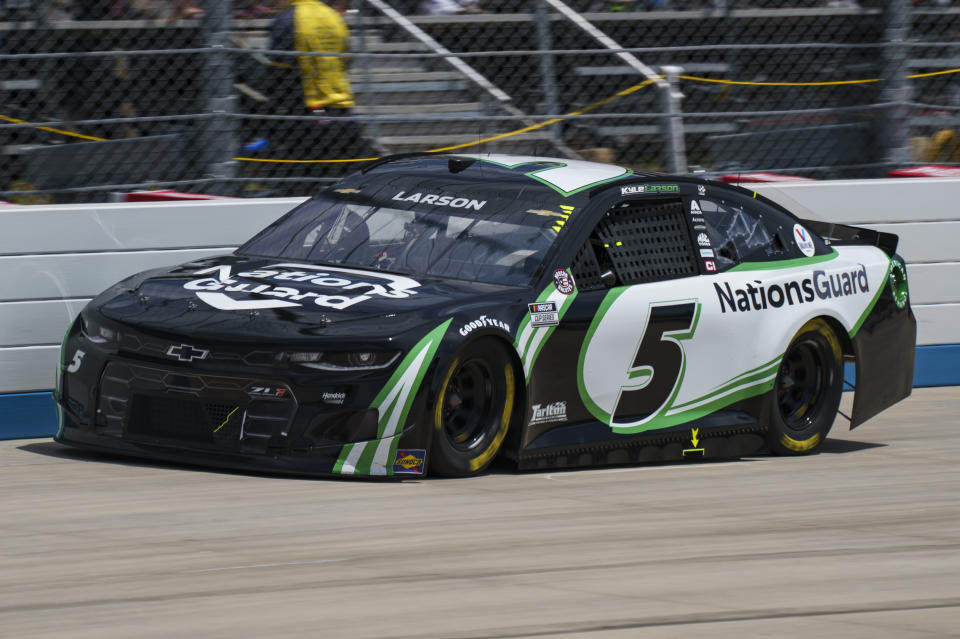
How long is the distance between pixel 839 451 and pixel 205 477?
12.2 feet

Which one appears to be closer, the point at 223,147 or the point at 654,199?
the point at 654,199

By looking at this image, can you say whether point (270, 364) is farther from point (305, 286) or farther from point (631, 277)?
point (631, 277)

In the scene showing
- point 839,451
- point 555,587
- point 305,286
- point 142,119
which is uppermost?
point 142,119

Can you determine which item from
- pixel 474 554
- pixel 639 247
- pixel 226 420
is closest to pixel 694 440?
pixel 639 247

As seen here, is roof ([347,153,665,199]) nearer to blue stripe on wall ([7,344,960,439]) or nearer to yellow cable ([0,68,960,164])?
yellow cable ([0,68,960,164])

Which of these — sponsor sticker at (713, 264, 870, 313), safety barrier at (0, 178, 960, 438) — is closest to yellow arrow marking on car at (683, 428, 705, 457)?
sponsor sticker at (713, 264, 870, 313)

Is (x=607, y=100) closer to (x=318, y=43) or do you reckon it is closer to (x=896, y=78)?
(x=318, y=43)

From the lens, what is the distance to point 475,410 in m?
6.43

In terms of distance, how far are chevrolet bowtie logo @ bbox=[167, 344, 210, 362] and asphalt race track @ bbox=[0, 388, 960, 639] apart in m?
0.50

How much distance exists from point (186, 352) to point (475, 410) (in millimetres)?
1241

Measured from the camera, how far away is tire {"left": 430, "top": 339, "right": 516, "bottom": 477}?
6273mm

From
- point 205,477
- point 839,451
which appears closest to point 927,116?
point 839,451

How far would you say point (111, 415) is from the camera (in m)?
6.37

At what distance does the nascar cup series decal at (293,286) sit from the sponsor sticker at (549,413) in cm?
76
